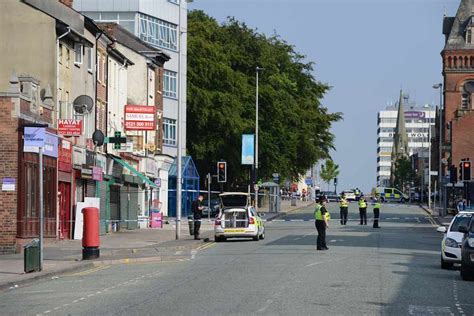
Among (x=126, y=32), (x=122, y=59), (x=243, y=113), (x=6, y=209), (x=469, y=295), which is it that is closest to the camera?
(x=469, y=295)

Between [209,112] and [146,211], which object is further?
[209,112]

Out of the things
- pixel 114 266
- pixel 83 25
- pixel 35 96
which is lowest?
pixel 114 266

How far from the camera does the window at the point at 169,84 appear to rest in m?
80.1

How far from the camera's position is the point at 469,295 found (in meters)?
22.2

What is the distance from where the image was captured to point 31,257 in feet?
90.9

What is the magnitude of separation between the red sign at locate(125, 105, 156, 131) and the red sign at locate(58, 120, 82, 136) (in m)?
12.8

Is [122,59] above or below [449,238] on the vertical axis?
above

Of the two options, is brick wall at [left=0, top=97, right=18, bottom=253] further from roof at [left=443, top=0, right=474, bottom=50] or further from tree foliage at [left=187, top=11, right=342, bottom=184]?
roof at [left=443, top=0, right=474, bottom=50]

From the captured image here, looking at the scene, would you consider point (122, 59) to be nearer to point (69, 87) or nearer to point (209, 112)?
point (69, 87)

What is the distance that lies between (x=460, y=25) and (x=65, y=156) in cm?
9383

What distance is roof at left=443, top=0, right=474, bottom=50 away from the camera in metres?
130

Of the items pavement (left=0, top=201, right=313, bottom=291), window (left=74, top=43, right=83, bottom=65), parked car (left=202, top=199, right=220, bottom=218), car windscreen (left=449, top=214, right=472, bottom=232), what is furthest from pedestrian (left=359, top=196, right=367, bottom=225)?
car windscreen (left=449, top=214, right=472, bottom=232)

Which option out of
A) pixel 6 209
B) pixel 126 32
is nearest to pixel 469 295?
pixel 6 209

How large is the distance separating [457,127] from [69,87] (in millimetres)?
83207
